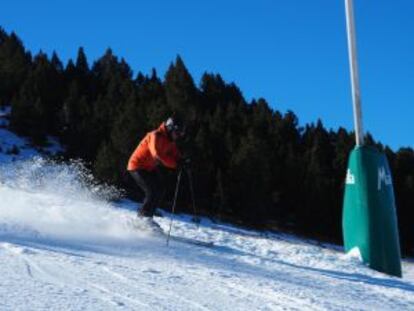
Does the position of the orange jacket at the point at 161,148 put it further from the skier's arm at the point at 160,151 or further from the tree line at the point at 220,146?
the tree line at the point at 220,146

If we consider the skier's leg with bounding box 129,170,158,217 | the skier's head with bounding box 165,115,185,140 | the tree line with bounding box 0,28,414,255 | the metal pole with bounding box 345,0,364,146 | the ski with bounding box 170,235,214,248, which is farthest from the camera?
the tree line with bounding box 0,28,414,255

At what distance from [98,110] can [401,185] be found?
28.3 m

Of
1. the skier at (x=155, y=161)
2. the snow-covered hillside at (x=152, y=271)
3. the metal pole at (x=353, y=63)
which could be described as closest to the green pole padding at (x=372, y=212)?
the snow-covered hillside at (x=152, y=271)

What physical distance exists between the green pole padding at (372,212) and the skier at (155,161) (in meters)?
3.10

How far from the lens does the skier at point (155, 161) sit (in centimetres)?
991

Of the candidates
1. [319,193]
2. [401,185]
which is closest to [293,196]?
[319,193]

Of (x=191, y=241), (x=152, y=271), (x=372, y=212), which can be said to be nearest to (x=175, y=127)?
(x=191, y=241)

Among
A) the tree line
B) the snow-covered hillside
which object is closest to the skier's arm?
the snow-covered hillside

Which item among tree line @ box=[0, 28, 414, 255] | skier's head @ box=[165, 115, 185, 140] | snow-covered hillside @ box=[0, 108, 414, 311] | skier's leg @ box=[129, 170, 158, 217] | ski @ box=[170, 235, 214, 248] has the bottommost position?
snow-covered hillside @ box=[0, 108, 414, 311]

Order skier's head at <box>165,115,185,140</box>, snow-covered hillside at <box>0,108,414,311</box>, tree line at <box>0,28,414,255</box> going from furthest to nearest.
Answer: tree line at <box>0,28,414,255</box> → skier's head at <box>165,115,185,140</box> → snow-covered hillside at <box>0,108,414,311</box>

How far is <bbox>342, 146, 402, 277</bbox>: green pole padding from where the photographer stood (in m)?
10.2

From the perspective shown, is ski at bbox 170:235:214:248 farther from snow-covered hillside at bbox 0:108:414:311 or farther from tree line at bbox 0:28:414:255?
tree line at bbox 0:28:414:255

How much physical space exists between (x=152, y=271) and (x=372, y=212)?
5.25 m

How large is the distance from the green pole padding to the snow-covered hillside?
0.39 m
